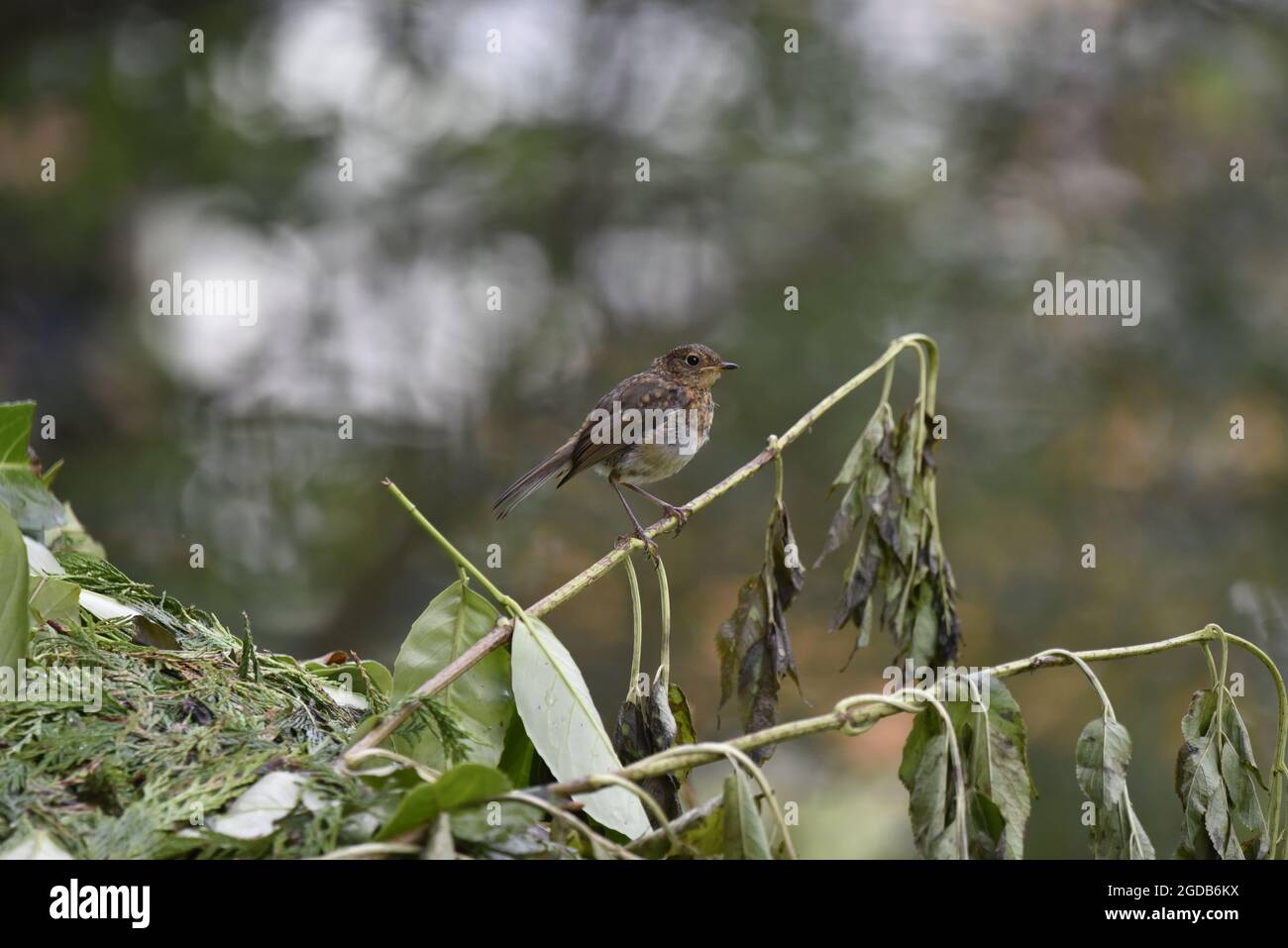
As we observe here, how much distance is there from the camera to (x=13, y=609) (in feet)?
4.08

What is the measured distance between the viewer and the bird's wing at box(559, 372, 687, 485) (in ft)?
9.46

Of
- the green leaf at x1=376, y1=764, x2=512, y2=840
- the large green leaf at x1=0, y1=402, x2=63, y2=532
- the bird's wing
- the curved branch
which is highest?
the bird's wing

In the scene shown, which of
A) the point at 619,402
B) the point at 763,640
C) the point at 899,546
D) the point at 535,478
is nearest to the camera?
the point at 763,640

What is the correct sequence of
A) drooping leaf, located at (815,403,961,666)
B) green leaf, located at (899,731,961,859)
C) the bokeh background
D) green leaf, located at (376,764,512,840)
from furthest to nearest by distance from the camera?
the bokeh background
drooping leaf, located at (815,403,961,666)
green leaf, located at (899,731,961,859)
green leaf, located at (376,764,512,840)

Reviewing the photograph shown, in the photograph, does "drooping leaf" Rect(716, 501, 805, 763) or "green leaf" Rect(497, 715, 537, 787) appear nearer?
"green leaf" Rect(497, 715, 537, 787)

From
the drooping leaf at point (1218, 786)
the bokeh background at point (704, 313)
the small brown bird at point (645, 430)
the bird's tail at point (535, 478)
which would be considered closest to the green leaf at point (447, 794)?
the drooping leaf at point (1218, 786)

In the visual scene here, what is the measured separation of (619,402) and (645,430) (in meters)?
0.15

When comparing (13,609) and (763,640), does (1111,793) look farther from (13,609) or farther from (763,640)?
(13,609)

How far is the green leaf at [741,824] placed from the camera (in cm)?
99

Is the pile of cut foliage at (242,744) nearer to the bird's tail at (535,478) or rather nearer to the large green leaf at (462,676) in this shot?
the large green leaf at (462,676)

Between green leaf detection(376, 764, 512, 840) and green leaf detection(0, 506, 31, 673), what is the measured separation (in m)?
0.56

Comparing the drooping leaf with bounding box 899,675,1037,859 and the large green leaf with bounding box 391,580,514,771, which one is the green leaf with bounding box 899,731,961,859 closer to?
the drooping leaf with bounding box 899,675,1037,859

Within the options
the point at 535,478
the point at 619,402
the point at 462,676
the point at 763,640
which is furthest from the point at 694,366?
the point at 462,676

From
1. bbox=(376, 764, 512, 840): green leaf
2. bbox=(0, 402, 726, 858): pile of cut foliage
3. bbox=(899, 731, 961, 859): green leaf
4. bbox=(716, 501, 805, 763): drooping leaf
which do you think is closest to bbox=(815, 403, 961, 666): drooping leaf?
bbox=(716, 501, 805, 763): drooping leaf
